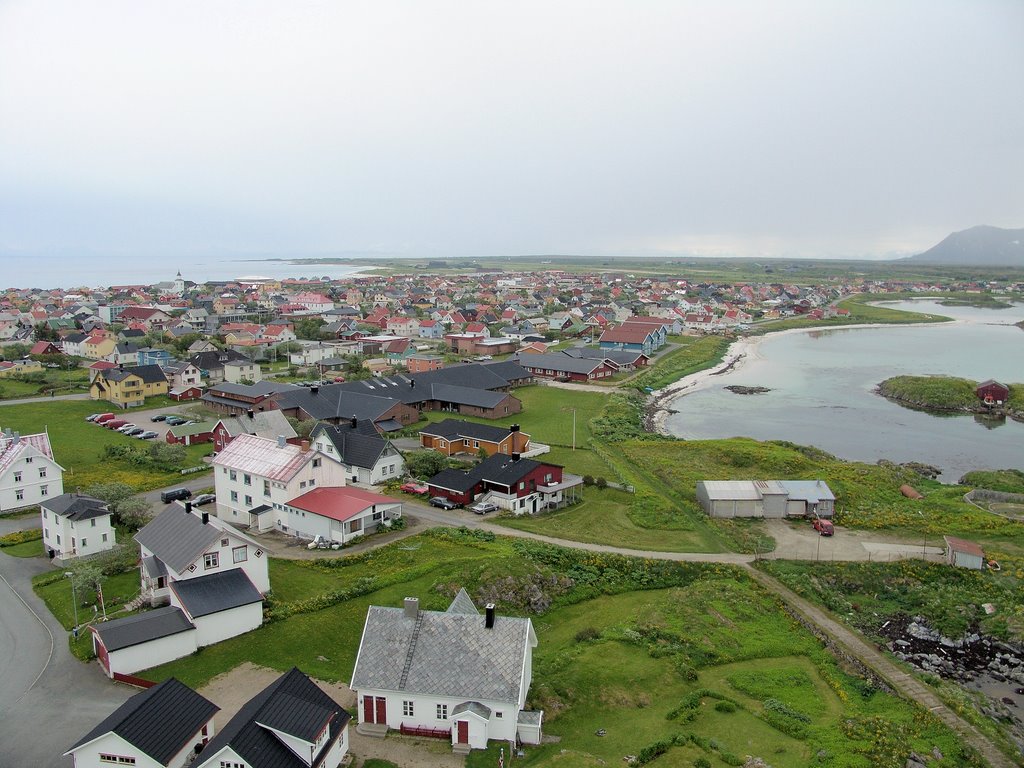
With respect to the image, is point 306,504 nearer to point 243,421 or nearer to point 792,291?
point 243,421

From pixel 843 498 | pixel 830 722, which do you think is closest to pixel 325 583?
pixel 830 722

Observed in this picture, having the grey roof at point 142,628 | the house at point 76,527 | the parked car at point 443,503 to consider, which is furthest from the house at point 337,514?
the grey roof at point 142,628

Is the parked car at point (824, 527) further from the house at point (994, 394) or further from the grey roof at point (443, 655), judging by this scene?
the house at point (994, 394)

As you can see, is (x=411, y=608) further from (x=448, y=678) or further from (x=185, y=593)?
(x=185, y=593)

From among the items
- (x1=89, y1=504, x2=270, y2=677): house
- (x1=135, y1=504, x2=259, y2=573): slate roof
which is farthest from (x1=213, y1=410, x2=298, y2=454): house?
(x1=89, y1=504, x2=270, y2=677): house

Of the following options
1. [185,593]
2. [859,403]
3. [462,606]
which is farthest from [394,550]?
[859,403]

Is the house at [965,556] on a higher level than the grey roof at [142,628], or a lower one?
lower
